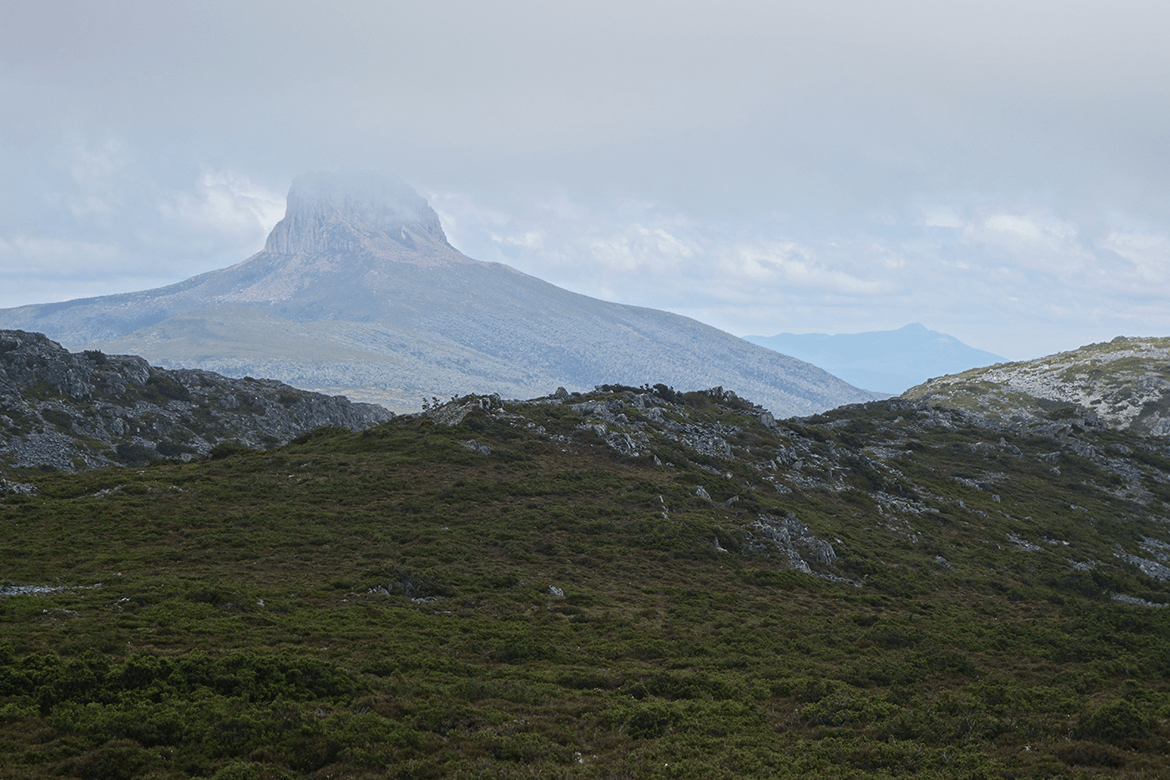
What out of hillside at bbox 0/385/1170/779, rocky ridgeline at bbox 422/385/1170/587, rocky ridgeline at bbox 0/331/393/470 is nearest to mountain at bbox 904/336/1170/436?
Answer: rocky ridgeline at bbox 422/385/1170/587

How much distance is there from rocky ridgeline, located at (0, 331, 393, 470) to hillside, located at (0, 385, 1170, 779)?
46.7 meters

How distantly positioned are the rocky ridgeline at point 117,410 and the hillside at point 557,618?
46.7 metres

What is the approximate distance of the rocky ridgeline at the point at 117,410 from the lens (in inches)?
3487

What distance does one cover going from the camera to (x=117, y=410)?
349 feet

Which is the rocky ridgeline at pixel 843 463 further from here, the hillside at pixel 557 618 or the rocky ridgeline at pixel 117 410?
the rocky ridgeline at pixel 117 410

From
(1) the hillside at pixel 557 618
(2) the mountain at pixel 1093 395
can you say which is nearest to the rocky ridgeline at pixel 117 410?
(1) the hillside at pixel 557 618

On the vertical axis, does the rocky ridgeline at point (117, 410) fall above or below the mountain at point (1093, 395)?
below

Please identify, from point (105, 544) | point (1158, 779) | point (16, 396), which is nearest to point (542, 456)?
point (105, 544)

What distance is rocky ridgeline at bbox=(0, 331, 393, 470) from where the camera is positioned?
88.6 meters

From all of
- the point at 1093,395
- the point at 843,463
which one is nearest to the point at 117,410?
the point at 843,463

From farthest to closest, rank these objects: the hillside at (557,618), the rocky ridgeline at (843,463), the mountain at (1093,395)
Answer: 1. the mountain at (1093,395)
2. the rocky ridgeline at (843,463)
3. the hillside at (557,618)

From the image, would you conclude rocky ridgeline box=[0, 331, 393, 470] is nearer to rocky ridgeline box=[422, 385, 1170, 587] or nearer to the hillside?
the hillside

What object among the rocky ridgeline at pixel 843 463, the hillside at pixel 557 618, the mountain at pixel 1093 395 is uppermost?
the mountain at pixel 1093 395

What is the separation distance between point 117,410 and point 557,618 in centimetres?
10889
